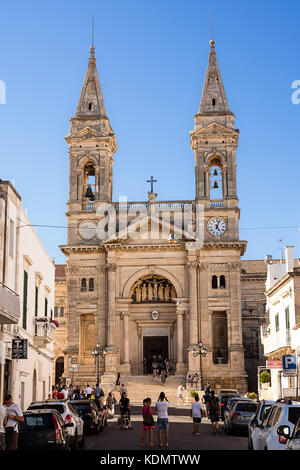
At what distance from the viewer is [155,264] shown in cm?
5538

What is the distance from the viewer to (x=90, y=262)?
183 feet

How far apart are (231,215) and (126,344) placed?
12.7 meters

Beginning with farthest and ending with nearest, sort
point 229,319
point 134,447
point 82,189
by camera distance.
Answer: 1. point 82,189
2. point 229,319
3. point 134,447

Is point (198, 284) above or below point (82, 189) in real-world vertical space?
below

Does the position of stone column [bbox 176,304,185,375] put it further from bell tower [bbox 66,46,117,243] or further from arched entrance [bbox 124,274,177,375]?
bell tower [bbox 66,46,117,243]

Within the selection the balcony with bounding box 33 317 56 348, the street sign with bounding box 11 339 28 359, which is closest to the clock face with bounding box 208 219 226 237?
the balcony with bounding box 33 317 56 348

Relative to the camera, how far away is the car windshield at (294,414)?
13734mm

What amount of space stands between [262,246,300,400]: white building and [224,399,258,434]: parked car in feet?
25.2

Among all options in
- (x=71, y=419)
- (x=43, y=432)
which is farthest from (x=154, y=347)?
(x=43, y=432)

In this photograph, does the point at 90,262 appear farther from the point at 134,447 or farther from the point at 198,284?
the point at 134,447

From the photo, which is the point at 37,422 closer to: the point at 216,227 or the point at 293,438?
the point at 293,438

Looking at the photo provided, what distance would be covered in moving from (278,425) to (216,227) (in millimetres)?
41991
